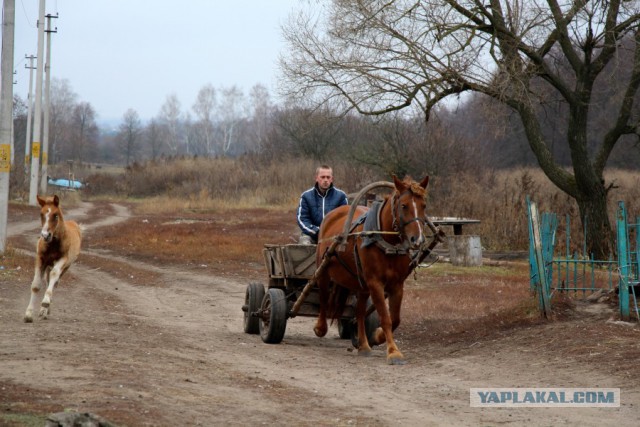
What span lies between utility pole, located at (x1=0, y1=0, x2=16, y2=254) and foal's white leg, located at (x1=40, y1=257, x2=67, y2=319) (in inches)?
332

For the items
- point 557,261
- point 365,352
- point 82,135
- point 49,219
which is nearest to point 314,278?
point 365,352

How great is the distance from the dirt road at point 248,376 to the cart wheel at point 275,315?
0.22m

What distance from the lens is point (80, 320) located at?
1242 cm

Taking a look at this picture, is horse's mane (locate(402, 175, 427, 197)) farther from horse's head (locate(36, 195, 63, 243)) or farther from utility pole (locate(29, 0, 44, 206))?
utility pole (locate(29, 0, 44, 206))

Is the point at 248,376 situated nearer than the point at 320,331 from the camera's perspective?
Yes

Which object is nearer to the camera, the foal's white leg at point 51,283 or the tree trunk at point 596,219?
the foal's white leg at point 51,283

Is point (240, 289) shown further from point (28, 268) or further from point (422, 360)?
point (422, 360)

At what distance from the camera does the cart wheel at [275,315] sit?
11180mm

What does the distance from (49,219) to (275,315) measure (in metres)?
3.51

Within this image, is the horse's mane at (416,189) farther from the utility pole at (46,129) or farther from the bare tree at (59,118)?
the bare tree at (59,118)

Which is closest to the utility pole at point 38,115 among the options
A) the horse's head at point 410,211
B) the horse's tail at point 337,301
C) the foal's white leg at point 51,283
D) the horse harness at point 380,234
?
the foal's white leg at point 51,283

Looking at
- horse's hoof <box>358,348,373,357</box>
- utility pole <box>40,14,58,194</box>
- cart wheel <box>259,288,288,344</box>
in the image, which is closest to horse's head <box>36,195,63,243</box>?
cart wheel <box>259,288,288,344</box>

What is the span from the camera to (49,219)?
12.2m

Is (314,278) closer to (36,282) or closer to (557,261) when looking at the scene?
(557,261)
